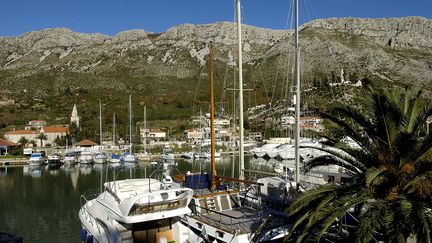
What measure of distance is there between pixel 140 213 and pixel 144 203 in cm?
42

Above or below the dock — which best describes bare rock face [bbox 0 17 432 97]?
above

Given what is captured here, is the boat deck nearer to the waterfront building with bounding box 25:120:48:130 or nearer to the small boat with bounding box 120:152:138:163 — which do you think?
the small boat with bounding box 120:152:138:163

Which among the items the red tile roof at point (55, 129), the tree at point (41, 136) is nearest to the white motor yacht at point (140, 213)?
the tree at point (41, 136)

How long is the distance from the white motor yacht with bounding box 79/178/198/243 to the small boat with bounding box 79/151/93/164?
56.5 m

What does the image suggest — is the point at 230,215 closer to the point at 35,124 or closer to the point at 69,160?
the point at 69,160

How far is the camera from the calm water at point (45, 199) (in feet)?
78.3

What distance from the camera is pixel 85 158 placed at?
7044 centimetres

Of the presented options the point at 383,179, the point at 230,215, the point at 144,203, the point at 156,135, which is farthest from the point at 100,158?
the point at 383,179

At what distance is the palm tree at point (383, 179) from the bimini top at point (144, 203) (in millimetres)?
4276

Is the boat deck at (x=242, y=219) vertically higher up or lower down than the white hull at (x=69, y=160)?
higher up

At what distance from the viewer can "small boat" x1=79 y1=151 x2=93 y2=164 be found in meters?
69.9

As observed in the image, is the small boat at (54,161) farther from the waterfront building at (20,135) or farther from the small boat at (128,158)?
the waterfront building at (20,135)

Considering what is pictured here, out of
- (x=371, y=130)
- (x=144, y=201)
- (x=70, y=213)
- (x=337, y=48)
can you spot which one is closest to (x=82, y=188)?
(x=70, y=213)

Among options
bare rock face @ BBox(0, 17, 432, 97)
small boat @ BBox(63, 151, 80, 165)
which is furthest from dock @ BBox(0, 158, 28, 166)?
bare rock face @ BBox(0, 17, 432, 97)
